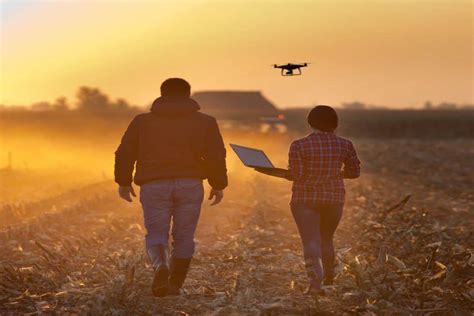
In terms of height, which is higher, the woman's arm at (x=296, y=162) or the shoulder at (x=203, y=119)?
the shoulder at (x=203, y=119)

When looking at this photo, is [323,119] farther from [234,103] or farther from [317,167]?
[234,103]

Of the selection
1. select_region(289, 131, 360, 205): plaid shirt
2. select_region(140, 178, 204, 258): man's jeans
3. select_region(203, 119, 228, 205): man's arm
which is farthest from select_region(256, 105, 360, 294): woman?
select_region(140, 178, 204, 258): man's jeans

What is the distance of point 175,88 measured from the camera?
19.2 feet

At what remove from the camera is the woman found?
18.9ft

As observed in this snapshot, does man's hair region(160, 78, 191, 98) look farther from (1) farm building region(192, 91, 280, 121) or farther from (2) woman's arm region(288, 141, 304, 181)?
(1) farm building region(192, 91, 280, 121)

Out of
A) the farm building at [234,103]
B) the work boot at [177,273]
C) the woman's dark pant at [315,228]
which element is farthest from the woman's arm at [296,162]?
the farm building at [234,103]

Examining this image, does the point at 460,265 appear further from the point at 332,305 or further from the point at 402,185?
the point at 402,185

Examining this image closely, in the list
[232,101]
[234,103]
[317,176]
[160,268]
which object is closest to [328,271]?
[317,176]

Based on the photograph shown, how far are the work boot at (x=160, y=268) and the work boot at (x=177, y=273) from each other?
0.14 metres

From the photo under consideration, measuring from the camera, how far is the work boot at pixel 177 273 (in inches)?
237

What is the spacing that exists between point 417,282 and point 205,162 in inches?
93.1

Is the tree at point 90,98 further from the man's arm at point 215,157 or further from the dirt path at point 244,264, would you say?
the man's arm at point 215,157

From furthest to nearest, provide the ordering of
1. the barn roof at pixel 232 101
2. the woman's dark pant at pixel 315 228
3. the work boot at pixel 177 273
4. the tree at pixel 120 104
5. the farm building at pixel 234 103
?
the tree at pixel 120 104 → the barn roof at pixel 232 101 → the farm building at pixel 234 103 → the work boot at pixel 177 273 → the woman's dark pant at pixel 315 228

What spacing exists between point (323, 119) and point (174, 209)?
1.56 metres
